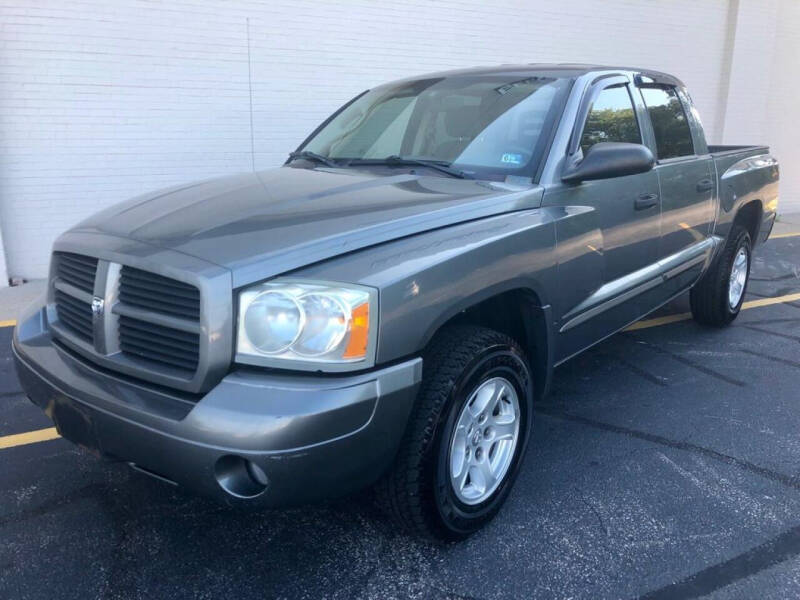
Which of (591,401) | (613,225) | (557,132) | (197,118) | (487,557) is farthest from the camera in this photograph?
(197,118)

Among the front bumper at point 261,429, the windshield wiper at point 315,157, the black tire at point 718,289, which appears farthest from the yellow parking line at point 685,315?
the front bumper at point 261,429

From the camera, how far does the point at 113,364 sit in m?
2.45

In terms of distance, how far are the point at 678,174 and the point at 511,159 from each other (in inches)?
61.9

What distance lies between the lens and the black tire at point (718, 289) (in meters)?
5.36

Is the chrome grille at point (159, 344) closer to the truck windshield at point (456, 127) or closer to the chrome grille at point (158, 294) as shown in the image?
the chrome grille at point (158, 294)

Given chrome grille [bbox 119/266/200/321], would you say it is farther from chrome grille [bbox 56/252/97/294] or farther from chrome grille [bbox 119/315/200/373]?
chrome grille [bbox 56/252/97/294]

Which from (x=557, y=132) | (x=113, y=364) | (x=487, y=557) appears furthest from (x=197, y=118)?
(x=487, y=557)

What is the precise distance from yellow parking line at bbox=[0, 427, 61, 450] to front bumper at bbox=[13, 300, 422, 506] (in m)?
1.42

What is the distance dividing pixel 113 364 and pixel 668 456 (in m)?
2.65

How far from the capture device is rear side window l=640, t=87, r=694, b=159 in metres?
4.38

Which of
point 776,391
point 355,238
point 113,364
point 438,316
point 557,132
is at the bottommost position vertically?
point 776,391

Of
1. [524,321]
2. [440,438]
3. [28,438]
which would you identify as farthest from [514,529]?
[28,438]

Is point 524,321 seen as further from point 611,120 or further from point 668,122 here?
point 668,122

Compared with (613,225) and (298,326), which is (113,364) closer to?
(298,326)
